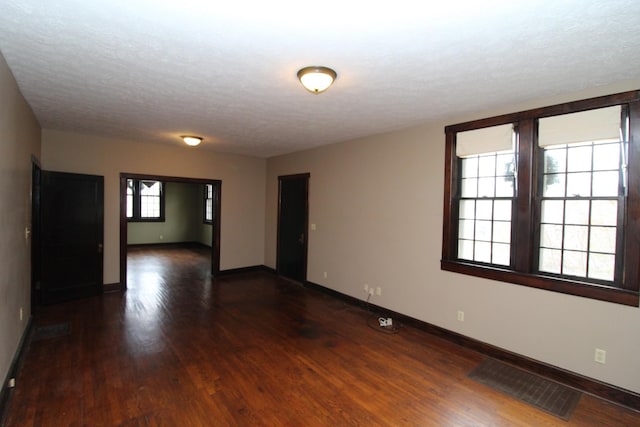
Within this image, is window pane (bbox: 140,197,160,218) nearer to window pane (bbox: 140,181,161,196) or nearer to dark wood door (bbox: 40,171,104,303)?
window pane (bbox: 140,181,161,196)

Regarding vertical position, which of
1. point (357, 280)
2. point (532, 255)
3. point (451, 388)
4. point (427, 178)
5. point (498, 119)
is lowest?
point (451, 388)

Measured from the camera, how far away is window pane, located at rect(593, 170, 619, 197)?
2.73 m

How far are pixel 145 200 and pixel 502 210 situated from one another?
1029 centimetres

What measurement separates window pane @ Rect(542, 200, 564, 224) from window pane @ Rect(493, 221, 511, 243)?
34 cm

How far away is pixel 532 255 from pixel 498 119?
4.83 feet

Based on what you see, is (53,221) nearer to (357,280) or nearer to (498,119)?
(357,280)

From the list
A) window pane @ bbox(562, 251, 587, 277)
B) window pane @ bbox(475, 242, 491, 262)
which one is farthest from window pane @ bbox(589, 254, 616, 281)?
window pane @ bbox(475, 242, 491, 262)

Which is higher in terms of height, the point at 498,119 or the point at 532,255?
the point at 498,119

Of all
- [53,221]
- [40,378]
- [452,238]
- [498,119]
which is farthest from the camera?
[53,221]

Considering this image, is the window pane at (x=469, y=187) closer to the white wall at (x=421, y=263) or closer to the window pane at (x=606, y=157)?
the white wall at (x=421, y=263)

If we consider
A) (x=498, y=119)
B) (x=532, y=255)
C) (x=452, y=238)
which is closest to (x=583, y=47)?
(x=498, y=119)

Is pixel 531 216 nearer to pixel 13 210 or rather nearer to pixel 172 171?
pixel 13 210

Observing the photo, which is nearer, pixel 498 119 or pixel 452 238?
pixel 498 119

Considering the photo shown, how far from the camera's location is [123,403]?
242cm
